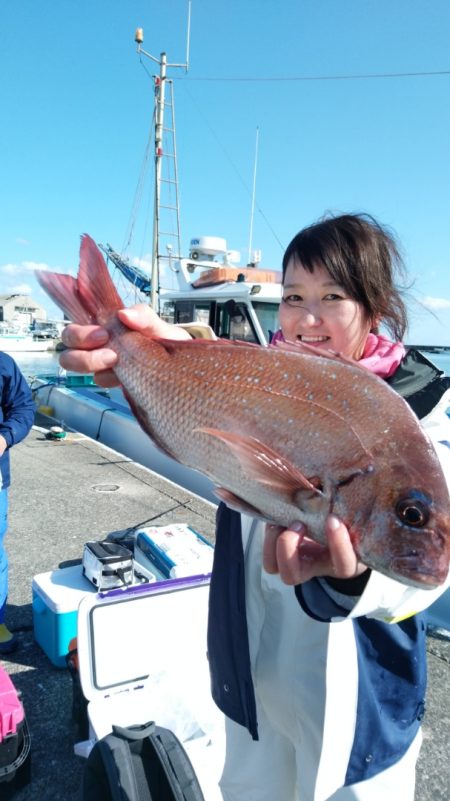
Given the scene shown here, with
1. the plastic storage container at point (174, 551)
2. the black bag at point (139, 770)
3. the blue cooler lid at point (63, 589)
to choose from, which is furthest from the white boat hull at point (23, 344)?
the black bag at point (139, 770)

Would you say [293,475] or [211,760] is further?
[211,760]

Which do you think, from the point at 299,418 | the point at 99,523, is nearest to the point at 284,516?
the point at 299,418

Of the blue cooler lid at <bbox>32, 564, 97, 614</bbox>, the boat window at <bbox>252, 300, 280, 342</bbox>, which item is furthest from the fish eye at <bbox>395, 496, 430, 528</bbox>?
the boat window at <bbox>252, 300, 280, 342</bbox>

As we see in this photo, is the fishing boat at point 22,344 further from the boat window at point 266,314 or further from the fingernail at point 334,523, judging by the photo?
the fingernail at point 334,523

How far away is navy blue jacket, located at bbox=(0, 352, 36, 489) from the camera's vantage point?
11.9 ft

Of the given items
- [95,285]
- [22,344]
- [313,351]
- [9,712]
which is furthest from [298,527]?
[22,344]

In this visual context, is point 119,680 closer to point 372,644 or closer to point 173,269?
point 372,644

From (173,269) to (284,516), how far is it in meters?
10.5

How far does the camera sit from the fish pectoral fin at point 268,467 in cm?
116

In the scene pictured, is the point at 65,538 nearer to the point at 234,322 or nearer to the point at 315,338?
the point at 315,338

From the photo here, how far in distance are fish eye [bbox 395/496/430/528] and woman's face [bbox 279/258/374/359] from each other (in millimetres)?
655

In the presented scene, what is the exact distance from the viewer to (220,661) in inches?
67.3

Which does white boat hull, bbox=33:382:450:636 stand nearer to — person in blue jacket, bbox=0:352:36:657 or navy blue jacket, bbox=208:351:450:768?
person in blue jacket, bbox=0:352:36:657

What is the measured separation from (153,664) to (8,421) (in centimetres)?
200
